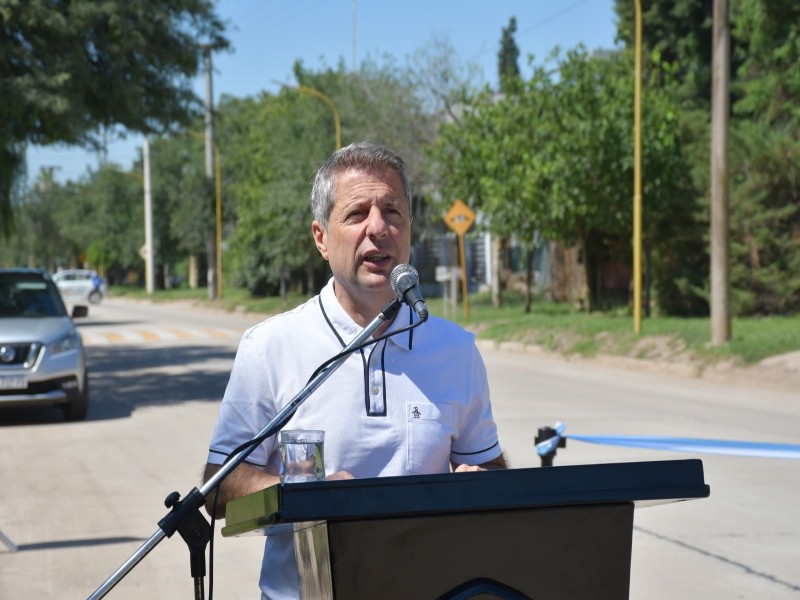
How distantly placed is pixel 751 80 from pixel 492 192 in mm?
8678

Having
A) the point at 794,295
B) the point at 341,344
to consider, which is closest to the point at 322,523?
the point at 341,344

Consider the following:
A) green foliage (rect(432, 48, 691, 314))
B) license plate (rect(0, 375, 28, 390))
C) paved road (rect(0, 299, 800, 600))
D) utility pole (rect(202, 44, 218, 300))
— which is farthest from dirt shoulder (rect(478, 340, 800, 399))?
utility pole (rect(202, 44, 218, 300))

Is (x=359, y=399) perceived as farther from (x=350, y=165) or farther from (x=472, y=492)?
(x=472, y=492)

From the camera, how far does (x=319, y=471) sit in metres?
2.47

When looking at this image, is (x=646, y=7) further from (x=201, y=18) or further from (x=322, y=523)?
(x=322, y=523)

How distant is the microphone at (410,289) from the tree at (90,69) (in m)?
13.8

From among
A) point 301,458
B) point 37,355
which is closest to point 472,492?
point 301,458

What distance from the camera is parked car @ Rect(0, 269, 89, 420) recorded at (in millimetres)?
13016

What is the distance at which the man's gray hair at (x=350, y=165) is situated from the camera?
2.96 m

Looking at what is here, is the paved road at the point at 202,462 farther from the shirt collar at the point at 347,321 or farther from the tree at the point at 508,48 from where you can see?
the tree at the point at 508,48

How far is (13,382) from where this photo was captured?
12.9m

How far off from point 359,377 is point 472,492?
30.8 inches

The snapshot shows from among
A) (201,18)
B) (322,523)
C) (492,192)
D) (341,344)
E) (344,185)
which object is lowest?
(322,523)

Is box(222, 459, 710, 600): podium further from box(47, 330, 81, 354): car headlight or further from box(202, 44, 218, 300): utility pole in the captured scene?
box(202, 44, 218, 300): utility pole
